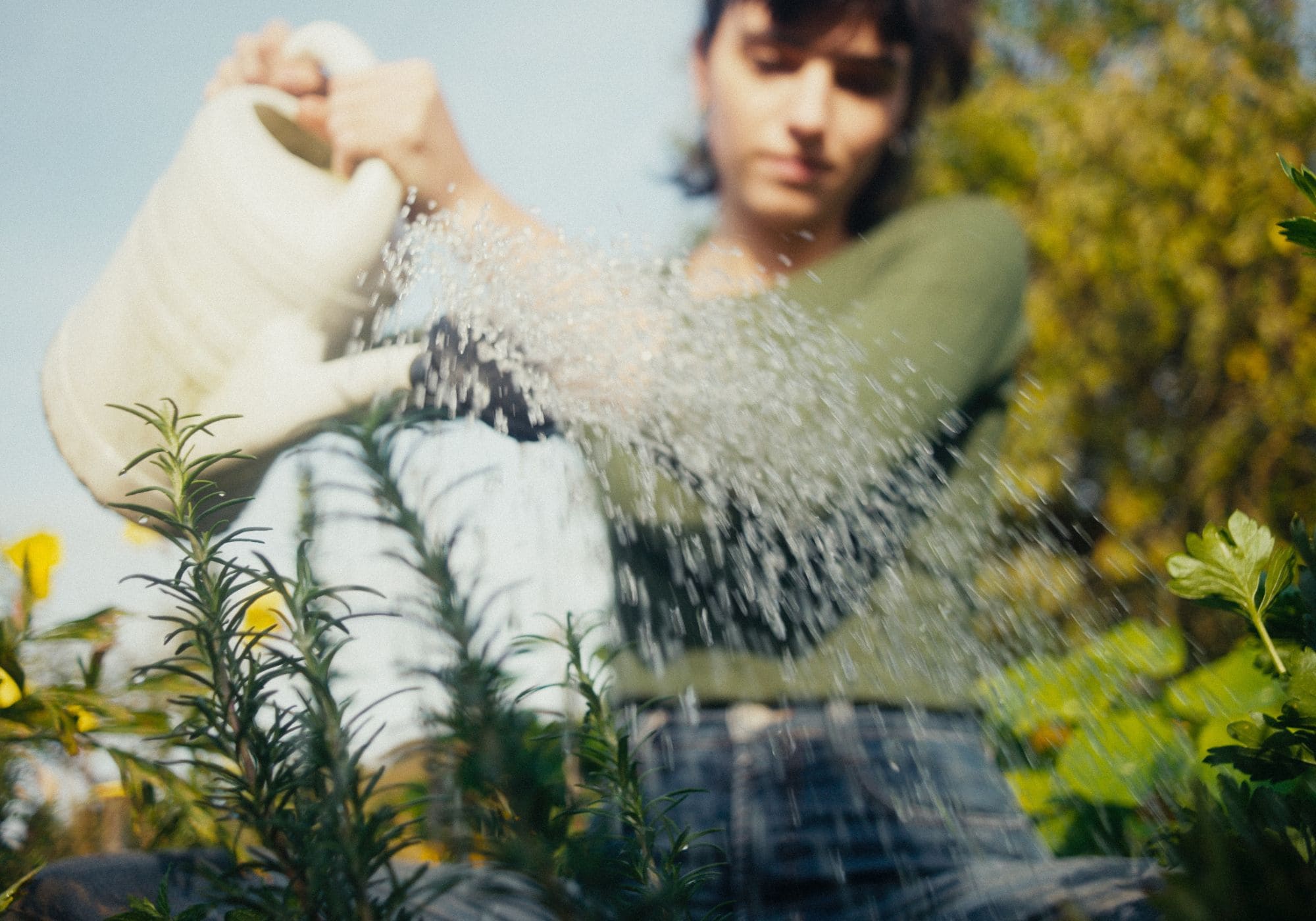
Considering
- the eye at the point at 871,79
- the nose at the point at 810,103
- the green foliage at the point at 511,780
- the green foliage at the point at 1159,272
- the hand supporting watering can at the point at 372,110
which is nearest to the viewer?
the green foliage at the point at 511,780

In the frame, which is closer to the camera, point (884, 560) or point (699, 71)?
point (884, 560)

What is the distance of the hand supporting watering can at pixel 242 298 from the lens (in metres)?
0.98

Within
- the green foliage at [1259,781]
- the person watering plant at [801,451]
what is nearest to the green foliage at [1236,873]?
the green foliage at [1259,781]

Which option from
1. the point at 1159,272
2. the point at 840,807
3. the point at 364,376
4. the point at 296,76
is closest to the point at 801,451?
the point at 840,807

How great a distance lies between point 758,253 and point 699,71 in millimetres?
816

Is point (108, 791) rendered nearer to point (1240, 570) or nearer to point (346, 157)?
point (346, 157)

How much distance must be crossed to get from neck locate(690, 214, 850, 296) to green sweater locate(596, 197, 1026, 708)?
0.91 ft

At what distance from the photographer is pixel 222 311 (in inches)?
42.3

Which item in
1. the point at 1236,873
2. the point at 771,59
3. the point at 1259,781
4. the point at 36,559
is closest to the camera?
the point at 1236,873

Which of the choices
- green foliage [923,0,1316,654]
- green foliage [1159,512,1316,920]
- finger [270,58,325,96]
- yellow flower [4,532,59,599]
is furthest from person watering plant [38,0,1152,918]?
green foliage [923,0,1316,654]

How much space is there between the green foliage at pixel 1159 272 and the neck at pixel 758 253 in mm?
2470

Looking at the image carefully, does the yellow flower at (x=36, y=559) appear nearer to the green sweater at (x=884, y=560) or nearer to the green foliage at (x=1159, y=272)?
the green sweater at (x=884, y=560)

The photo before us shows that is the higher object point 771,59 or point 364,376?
point 771,59

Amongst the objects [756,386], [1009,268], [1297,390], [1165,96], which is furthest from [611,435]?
[1165,96]
